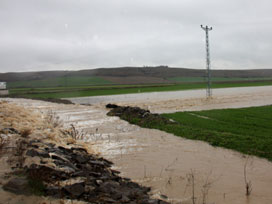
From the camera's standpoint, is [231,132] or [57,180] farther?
[231,132]

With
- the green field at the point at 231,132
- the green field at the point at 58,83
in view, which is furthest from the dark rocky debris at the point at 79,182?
the green field at the point at 58,83

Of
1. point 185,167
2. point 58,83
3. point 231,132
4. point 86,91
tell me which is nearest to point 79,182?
point 185,167

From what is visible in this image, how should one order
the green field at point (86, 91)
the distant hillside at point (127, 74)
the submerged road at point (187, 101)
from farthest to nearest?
the distant hillside at point (127, 74) → the green field at point (86, 91) → the submerged road at point (187, 101)

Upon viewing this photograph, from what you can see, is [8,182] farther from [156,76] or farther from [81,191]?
[156,76]

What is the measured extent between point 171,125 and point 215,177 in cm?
867

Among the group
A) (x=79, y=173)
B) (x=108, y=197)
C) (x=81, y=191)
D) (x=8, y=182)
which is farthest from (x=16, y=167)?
(x=108, y=197)

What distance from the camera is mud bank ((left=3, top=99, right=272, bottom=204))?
735 cm

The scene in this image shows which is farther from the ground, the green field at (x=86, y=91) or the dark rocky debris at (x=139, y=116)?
the green field at (x=86, y=91)

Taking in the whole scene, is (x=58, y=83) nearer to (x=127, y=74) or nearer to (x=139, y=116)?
(x=127, y=74)

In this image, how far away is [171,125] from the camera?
56.3ft

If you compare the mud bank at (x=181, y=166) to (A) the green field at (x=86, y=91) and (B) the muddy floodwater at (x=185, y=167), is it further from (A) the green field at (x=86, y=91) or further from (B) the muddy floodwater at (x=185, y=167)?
(A) the green field at (x=86, y=91)

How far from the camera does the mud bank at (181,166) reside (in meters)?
7.35

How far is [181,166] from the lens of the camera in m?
9.81

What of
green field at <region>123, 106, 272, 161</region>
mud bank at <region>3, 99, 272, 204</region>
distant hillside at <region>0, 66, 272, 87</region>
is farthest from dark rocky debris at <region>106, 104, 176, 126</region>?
distant hillside at <region>0, 66, 272, 87</region>
